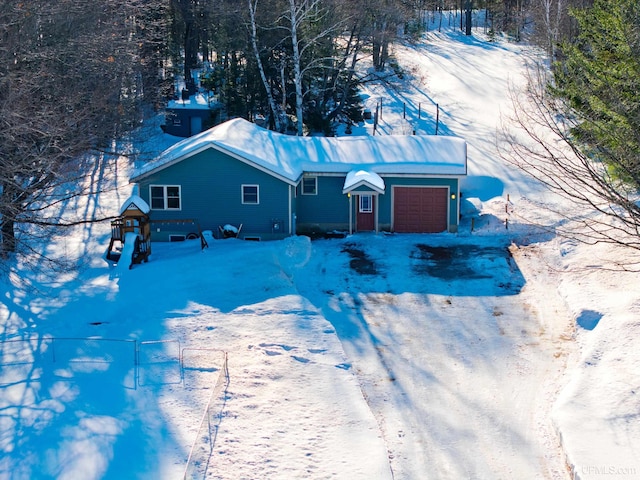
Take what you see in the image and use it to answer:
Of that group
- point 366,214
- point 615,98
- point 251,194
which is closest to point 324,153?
point 366,214

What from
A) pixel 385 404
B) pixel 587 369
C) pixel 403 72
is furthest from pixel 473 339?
pixel 403 72

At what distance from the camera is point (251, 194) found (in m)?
27.3

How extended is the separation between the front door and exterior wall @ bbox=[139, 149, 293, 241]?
287cm

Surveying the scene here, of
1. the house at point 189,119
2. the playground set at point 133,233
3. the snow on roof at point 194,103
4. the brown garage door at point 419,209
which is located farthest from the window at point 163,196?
the snow on roof at point 194,103

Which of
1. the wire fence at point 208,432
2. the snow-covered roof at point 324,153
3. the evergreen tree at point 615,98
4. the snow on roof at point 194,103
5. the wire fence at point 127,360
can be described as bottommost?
the wire fence at point 208,432

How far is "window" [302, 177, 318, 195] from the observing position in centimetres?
2856

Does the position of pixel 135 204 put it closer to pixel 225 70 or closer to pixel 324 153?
pixel 324 153

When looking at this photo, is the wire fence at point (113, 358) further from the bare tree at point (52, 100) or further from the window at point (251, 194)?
the window at point (251, 194)

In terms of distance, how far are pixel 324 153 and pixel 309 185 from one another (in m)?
1.63

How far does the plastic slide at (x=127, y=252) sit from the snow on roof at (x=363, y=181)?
26.0 feet

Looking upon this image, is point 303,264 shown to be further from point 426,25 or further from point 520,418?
point 426,25

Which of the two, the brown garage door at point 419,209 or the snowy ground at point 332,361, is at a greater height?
the brown garage door at point 419,209

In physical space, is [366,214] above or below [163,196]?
below

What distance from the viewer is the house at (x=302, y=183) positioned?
27.1m
